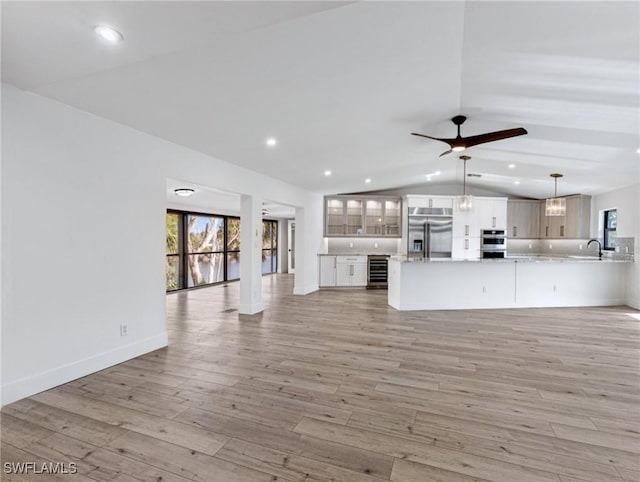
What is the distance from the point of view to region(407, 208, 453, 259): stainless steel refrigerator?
27.0 ft

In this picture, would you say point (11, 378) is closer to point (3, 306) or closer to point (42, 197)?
point (3, 306)

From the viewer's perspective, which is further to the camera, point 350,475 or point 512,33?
point 512,33

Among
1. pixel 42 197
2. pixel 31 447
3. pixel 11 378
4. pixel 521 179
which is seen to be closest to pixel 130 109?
pixel 42 197

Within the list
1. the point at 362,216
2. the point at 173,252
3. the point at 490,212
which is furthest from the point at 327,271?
the point at 490,212

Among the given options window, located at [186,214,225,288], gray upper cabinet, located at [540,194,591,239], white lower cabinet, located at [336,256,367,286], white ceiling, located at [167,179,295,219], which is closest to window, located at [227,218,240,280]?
window, located at [186,214,225,288]

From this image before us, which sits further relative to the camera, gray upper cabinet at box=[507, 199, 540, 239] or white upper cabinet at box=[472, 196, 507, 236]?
gray upper cabinet at box=[507, 199, 540, 239]

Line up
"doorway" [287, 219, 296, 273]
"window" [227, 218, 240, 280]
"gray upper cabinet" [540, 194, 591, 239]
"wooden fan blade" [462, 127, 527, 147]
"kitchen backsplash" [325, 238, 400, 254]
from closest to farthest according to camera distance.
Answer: "wooden fan blade" [462, 127, 527, 147], "gray upper cabinet" [540, 194, 591, 239], "kitchen backsplash" [325, 238, 400, 254], "window" [227, 218, 240, 280], "doorway" [287, 219, 296, 273]

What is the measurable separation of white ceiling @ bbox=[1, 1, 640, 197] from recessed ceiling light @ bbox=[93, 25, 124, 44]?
45mm

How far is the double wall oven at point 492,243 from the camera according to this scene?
27.5 ft

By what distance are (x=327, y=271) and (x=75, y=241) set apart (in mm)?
6022

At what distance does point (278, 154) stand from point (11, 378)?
142 inches

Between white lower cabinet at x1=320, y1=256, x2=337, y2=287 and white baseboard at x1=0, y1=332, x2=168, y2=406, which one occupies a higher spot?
white lower cabinet at x1=320, y1=256, x2=337, y2=287

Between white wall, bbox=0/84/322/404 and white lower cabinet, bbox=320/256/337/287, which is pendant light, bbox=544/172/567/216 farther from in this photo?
white wall, bbox=0/84/322/404

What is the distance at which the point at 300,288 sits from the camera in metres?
7.38
